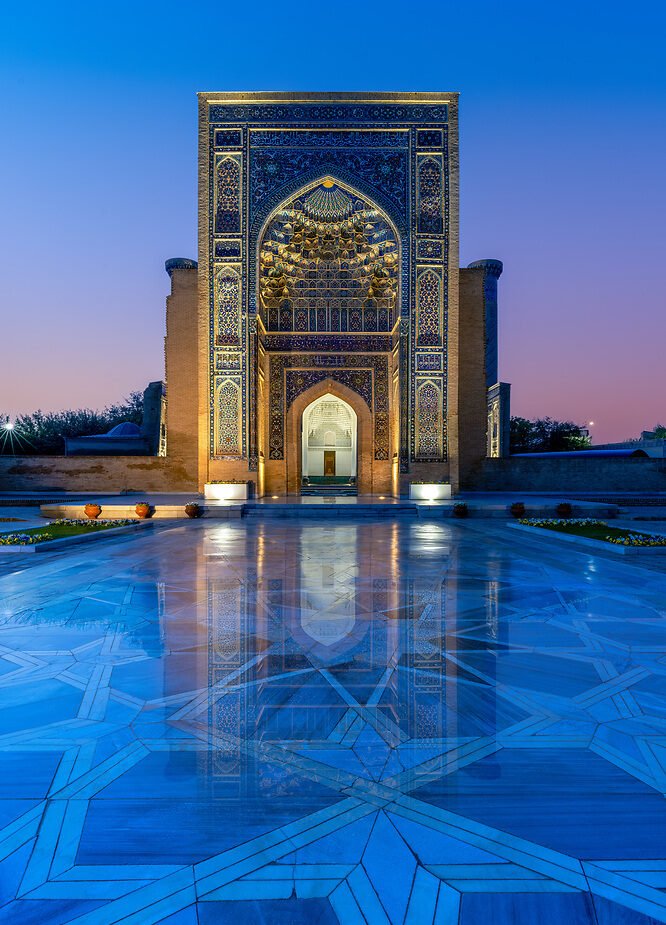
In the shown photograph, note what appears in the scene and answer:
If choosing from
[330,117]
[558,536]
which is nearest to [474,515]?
[558,536]

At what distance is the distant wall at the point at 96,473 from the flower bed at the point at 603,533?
957 cm

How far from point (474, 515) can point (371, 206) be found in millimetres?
7981

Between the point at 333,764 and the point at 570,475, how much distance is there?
1439cm

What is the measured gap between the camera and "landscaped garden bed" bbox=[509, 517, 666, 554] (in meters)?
5.58

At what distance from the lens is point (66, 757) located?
153 cm

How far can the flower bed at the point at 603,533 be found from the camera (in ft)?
18.8

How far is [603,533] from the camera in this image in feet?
22.1

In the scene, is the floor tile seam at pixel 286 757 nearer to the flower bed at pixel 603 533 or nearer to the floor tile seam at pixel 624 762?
the floor tile seam at pixel 624 762

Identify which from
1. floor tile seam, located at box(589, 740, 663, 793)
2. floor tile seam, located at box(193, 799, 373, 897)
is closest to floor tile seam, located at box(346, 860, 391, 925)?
floor tile seam, located at box(193, 799, 373, 897)

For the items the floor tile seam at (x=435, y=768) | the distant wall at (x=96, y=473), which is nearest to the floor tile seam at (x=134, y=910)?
the floor tile seam at (x=435, y=768)

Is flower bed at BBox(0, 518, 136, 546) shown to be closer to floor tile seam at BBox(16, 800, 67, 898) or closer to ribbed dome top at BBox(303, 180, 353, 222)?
floor tile seam at BBox(16, 800, 67, 898)

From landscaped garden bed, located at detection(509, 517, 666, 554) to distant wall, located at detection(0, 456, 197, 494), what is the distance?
31.3ft

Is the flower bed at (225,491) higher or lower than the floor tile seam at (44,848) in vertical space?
higher

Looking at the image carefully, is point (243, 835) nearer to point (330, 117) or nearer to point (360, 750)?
point (360, 750)
